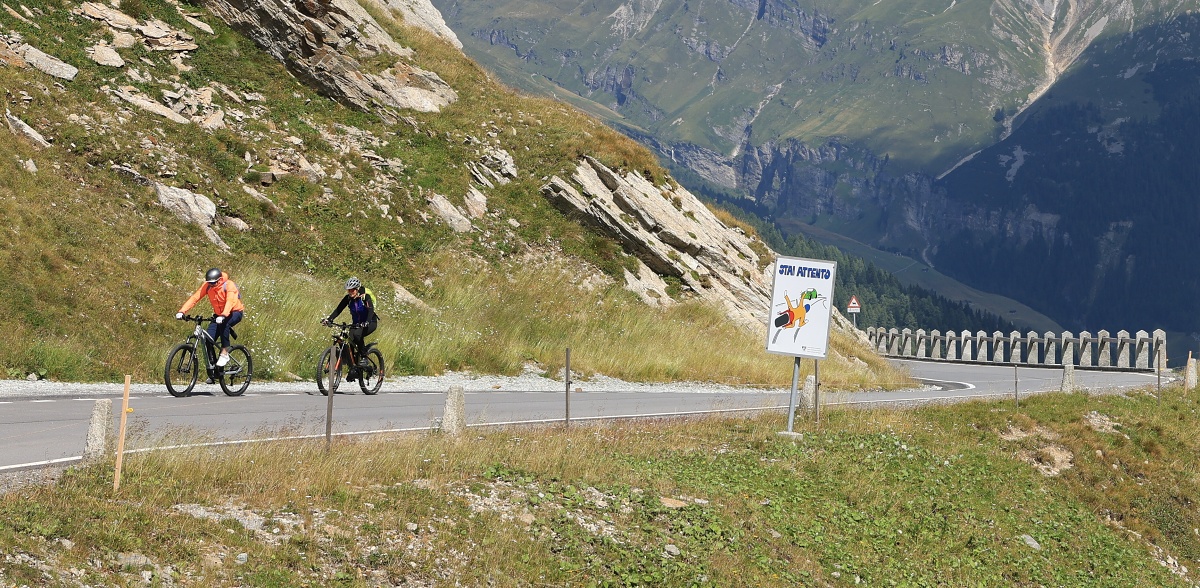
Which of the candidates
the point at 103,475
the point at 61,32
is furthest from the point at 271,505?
the point at 61,32

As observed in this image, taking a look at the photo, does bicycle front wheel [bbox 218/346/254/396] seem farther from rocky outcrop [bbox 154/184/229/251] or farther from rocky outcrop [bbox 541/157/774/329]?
rocky outcrop [bbox 541/157/774/329]

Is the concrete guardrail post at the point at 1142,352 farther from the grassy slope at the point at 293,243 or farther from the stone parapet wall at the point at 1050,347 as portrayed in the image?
the grassy slope at the point at 293,243

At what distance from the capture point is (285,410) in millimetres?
15336

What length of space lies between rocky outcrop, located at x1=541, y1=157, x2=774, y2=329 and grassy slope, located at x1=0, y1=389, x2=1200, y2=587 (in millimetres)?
14386

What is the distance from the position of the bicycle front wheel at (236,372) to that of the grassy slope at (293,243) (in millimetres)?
1862

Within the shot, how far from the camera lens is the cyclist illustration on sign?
16078mm

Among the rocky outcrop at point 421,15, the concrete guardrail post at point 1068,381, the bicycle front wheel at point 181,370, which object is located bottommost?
the bicycle front wheel at point 181,370

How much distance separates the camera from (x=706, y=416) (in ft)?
60.4

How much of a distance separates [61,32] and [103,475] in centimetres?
2472

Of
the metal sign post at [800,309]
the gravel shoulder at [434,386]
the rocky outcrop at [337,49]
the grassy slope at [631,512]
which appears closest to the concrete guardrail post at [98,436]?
the grassy slope at [631,512]

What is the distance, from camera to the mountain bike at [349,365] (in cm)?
1789

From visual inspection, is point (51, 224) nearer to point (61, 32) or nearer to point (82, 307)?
point (82, 307)

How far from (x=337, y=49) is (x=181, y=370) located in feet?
75.1

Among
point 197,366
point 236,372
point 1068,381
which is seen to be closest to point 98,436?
point 197,366
